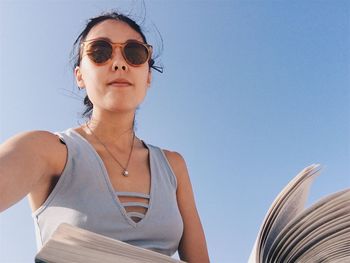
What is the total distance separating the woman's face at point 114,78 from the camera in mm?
1421

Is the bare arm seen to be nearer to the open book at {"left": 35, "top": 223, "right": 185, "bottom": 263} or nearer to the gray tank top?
the gray tank top

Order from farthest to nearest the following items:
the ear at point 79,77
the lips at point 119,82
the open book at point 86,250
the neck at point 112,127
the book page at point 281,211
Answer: the ear at point 79,77 < the neck at point 112,127 < the lips at point 119,82 < the book page at point 281,211 < the open book at point 86,250

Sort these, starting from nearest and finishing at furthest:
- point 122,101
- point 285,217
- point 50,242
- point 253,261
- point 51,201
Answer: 1. point 50,242
2. point 253,261
3. point 285,217
4. point 51,201
5. point 122,101

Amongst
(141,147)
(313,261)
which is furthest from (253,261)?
(141,147)

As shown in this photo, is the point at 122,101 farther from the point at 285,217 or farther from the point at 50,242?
the point at 50,242

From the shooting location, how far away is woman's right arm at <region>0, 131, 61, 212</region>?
987 millimetres

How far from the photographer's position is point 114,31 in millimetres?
1506

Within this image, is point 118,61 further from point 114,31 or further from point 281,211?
point 281,211

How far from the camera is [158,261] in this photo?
0.63 m

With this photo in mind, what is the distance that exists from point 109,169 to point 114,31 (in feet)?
1.54

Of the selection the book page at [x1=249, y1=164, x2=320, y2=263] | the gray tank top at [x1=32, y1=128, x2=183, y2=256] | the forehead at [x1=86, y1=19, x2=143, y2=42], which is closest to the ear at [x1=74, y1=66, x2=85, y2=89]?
the forehead at [x1=86, y1=19, x2=143, y2=42]

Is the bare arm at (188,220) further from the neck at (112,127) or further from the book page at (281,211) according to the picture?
the book page at (281,211)

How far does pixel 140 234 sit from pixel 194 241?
0.85 feet

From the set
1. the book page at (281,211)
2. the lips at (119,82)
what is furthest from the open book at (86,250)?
the lips at (119,82)
